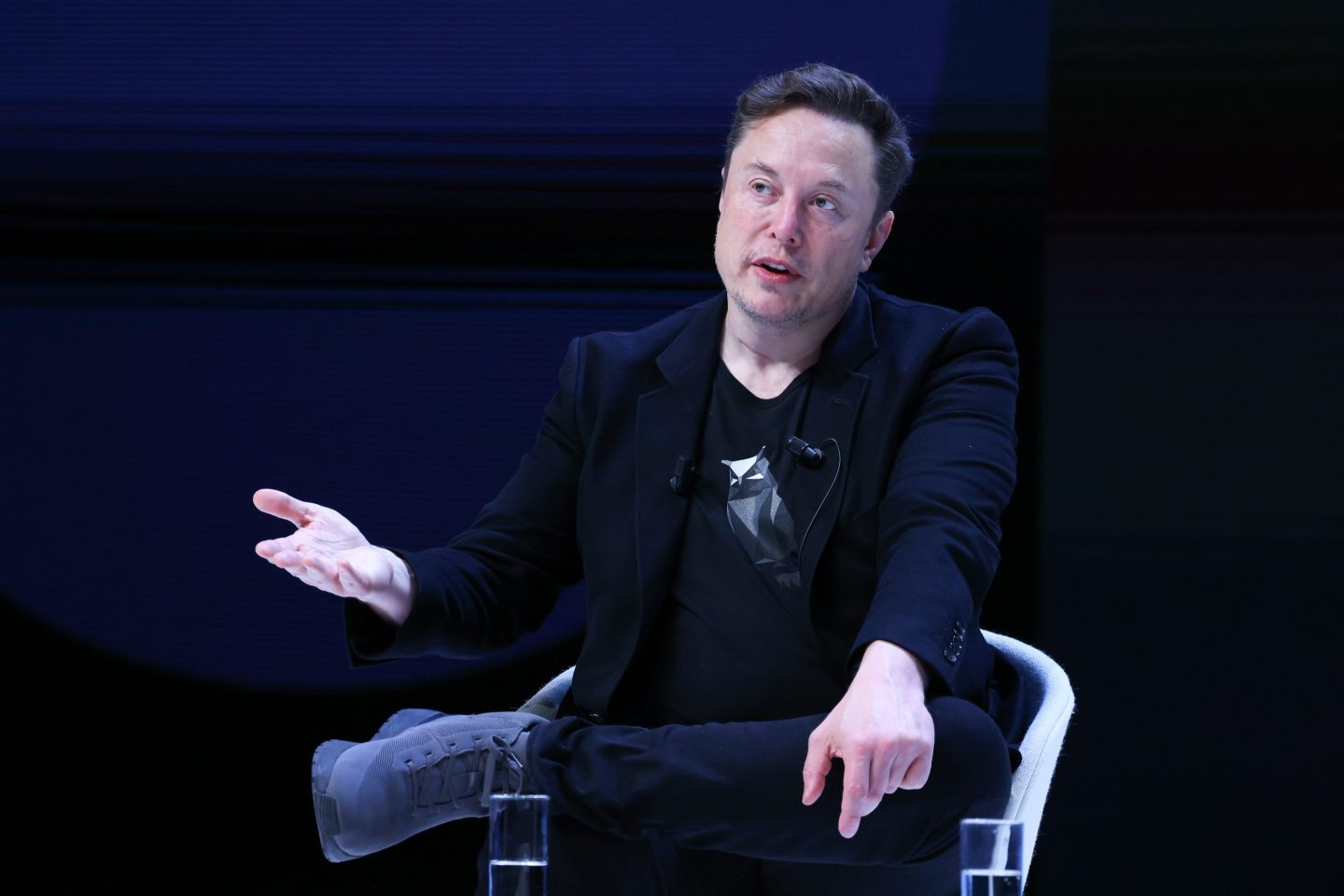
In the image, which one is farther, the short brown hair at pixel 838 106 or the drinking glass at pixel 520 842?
the short brown hair at pixel 838 106

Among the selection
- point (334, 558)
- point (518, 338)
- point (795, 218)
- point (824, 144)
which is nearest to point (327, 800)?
point (334, 558)

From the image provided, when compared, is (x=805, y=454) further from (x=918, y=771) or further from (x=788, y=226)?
(x=918, y=771)

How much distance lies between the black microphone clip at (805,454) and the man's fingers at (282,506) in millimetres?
620

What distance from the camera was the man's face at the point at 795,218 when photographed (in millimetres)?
1928

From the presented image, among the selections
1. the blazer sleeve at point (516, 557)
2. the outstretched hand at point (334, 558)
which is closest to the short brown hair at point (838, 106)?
the blazer sleeve at point (516, 557)

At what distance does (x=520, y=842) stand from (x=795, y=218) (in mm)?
893

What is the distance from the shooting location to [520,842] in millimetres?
1499

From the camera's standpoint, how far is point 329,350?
2900 mm

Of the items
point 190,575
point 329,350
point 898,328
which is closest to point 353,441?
point 329,350

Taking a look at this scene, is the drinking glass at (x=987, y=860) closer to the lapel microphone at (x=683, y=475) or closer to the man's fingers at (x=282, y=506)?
the lapel microphone at (x=683, y=475)

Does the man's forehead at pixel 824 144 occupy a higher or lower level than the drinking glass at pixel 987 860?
higher

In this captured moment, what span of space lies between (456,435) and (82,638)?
34.9 inches

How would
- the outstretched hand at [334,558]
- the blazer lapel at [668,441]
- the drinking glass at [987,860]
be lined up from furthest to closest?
the blazer lapel at [668,441]
the outstretched hand at [334,558]
the drinking glass at [987,860]

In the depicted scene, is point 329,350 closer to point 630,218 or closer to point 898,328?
point 630,218
